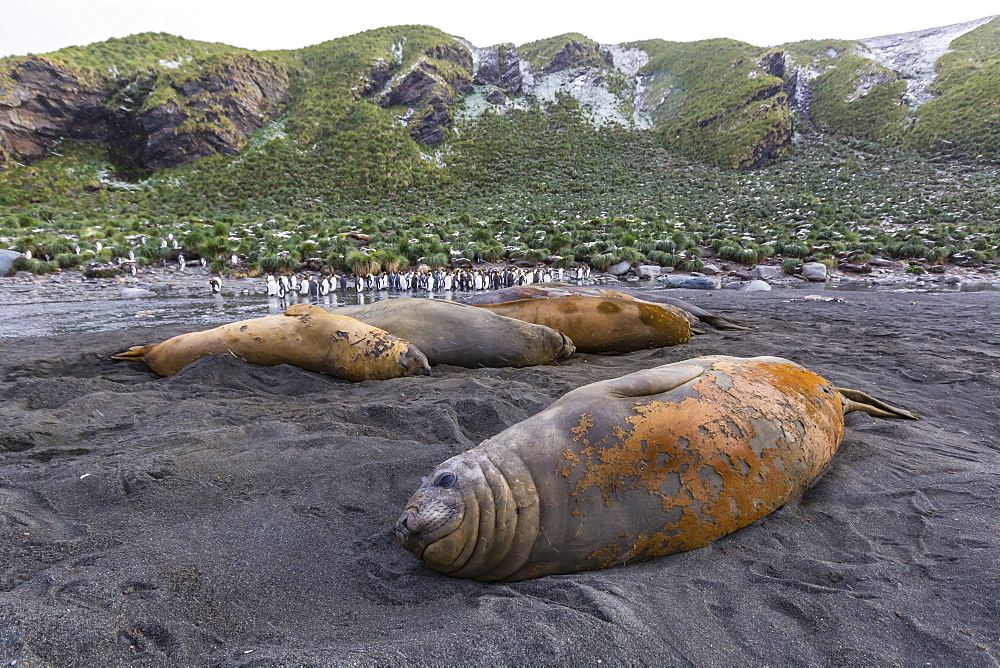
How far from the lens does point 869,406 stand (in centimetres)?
388

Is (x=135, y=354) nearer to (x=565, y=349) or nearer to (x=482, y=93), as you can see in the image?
(x=565, y=349)

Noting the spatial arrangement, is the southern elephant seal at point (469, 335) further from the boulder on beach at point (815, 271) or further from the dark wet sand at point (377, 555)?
the boulder on beach at point (815, 271)

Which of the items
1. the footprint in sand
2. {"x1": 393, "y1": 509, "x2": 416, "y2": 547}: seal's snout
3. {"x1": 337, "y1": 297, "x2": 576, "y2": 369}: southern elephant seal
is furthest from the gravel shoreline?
{"x1": 393, "y1": 509, "x2": 416, "y2": 547}: seal's snout

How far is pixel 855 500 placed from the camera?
2721mm

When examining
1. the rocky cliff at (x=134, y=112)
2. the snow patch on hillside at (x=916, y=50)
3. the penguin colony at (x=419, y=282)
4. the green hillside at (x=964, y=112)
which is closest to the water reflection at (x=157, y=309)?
the penguin colony at (x=419, y=282)

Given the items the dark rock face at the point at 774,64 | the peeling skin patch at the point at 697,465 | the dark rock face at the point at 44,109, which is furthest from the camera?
the dark rock face at the point at 774,64

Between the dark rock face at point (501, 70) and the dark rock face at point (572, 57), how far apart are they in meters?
5.80

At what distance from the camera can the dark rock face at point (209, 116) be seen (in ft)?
141

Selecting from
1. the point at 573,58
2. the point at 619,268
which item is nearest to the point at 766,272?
the point at 619,268

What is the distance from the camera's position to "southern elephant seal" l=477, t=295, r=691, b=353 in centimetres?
606

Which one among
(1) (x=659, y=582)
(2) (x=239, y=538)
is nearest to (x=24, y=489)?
(2) (x=239, y=538)

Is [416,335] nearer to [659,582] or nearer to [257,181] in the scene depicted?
[659,582]

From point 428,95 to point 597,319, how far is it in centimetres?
5666

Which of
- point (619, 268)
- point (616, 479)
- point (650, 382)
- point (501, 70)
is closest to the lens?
point (616, 479)
